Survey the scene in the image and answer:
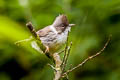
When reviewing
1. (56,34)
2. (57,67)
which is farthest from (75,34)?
(57,67)

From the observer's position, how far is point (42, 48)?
86.9 inches

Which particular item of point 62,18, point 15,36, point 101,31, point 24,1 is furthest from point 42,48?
point 101,31

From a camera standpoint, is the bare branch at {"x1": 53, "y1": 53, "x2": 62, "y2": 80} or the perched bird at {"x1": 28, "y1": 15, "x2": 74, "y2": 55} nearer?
the bare branch at {"x1": 53, "y1": 53, "x2": 62, "y2": 80}

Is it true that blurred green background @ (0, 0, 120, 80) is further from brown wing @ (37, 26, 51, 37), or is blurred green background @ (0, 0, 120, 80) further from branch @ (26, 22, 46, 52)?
branch @ (26, 22, 46, 52)

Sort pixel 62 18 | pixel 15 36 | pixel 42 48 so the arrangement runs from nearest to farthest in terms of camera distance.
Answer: pixel 42 48 → pixel 62 18 → pixel 15 36

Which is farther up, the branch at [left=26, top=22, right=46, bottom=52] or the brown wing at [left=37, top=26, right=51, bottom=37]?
the branch at [left=26, top=22, right=46, bottom=52]

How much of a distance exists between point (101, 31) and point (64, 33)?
0.62m

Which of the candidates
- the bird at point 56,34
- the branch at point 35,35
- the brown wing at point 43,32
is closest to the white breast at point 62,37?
the bird at point 56,34

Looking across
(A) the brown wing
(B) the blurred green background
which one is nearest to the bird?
(A) the brown wing

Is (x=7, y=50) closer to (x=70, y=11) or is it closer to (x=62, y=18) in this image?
(x=70, y=11)

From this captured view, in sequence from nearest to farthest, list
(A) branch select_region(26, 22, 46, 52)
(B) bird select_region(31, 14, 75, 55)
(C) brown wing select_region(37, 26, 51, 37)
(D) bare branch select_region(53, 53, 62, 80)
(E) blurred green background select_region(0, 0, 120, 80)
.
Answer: (A) branch select_region(26, 22, 46, 52) → (D) bare branch select_region(53, 53, 62, 80) → (B) bird select_region(31, 14, 75, 55) → (C) brown wing select_region(37, 26, 51, 37) → (E) blurred green background select_region(0, 0, 120, 80)

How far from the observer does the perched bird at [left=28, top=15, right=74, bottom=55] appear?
8.45 ft

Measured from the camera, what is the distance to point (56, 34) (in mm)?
2744

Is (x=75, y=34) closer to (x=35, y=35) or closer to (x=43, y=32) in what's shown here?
(x=43, y=32)
